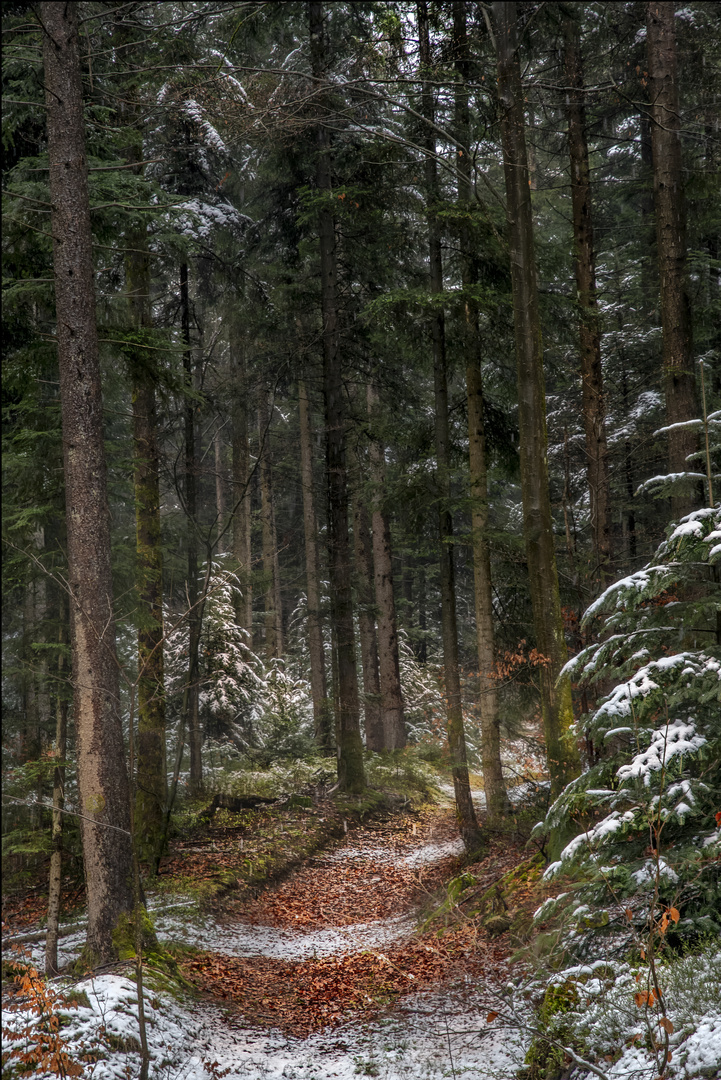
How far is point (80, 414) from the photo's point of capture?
21.9 feet

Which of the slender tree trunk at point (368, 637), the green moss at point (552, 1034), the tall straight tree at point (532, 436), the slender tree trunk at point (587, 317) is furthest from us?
the slender tree trunk at point (368, 637)

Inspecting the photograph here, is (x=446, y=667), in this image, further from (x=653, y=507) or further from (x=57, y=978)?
(x=653, y=507)

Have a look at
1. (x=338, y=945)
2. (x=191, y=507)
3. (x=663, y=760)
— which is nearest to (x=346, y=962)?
(x=338, y=945)

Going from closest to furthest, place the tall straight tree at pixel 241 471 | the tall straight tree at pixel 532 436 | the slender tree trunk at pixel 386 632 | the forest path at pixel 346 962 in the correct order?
the forest path at pixel 346 962 < the tall straight tree at pixel 532 436 < the tall straight tree at pixel 241 471 < the slender tree trunk at pixel 386 632

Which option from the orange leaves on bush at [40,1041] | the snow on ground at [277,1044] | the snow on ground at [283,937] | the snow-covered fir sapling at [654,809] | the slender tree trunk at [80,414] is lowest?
the snow on ground at [283,937]

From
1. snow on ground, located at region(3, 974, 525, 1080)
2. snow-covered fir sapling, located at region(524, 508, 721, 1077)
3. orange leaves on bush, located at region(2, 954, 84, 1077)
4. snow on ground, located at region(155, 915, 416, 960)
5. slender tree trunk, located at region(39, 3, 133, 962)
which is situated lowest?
snow on ground, located at region(155, 915, 416, 960)

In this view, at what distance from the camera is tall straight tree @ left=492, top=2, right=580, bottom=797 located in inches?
295

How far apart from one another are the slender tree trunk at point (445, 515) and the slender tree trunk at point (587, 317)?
6.56ft

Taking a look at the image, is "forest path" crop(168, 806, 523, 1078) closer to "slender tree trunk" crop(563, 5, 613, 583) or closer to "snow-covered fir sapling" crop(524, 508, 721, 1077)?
"snow-covered fir sapling" crop(524, 508, 721, 1077)

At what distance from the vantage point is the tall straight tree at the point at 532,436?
750 cm

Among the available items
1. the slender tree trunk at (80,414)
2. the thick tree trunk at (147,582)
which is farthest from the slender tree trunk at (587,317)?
the slender tree trunk at (80,414)

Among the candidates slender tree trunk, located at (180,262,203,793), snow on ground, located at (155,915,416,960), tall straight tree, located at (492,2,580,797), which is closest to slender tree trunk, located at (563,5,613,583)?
tall straight tree, located at (492,2,580,797)

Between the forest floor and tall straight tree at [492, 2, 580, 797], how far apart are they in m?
1.78

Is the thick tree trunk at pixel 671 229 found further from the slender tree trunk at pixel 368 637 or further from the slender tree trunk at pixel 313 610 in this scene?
the slender tree trunk at pixel 368 637
